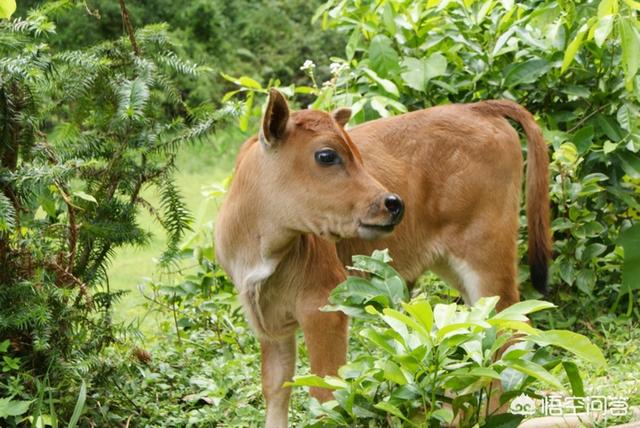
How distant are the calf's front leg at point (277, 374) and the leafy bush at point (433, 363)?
116 cm

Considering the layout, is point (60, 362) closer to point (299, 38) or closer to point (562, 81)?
point (562, 81)

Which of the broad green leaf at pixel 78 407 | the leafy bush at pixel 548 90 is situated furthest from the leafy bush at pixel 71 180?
the leafy bush at pixel 548 90

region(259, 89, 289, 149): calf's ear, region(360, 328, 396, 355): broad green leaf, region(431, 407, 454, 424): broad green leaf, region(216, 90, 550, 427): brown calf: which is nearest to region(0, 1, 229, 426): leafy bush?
region(216, 90, 550, 427): brown calf

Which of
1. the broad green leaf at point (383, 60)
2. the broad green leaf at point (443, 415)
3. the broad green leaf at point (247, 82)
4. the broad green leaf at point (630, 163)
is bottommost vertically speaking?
the broad green leaf at point (443, 415)

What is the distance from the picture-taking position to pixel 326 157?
16.9 feet

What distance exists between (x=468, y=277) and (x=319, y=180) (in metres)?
1.31

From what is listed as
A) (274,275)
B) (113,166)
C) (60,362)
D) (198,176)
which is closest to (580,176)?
(274,275)

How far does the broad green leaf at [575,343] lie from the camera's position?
4184 millimetres

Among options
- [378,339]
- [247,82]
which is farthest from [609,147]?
[378,339]

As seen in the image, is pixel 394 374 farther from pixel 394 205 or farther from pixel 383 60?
pixel 383 60

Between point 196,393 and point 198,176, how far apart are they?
733 cm

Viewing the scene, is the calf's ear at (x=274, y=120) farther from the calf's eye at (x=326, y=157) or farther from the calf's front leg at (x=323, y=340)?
the calf's front leg at (x=323, y=340)

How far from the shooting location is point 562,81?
24.6ft

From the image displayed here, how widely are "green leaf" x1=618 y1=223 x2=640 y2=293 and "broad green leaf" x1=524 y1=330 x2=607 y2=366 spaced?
287cm
